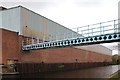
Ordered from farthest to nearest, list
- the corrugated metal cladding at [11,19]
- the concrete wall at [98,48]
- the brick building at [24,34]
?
the concrete wall at [98,48]
the corrugated metal cladding at [11,19]
the brick building at [24,34]

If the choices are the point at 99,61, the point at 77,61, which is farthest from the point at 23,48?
the point at 99,61

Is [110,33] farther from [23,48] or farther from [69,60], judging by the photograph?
[69,60]

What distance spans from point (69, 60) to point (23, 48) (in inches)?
675

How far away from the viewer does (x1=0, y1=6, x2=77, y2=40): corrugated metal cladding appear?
103 ft

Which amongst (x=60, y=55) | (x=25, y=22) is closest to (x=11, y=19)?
(x=25, y=22)

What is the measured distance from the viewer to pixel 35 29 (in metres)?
34.5

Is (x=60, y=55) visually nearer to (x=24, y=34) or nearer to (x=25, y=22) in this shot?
(x=24, y=34)

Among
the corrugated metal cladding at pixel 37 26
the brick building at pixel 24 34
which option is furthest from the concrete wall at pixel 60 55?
the corrugated metal cladding at pixel 37 26

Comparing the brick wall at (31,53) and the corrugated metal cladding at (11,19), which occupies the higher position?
the corrugated metal cladding at (11,19)

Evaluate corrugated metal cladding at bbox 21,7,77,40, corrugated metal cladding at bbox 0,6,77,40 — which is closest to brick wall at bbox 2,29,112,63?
corrugated metal cladding at bbox 0,6,77,40

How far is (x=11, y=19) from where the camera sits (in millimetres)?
32125

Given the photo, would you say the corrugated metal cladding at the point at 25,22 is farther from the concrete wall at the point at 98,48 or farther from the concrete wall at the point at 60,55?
the concrete wall at the point at 98,48

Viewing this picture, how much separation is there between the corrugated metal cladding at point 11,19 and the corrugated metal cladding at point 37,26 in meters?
0.81

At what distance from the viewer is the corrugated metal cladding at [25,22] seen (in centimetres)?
3147
